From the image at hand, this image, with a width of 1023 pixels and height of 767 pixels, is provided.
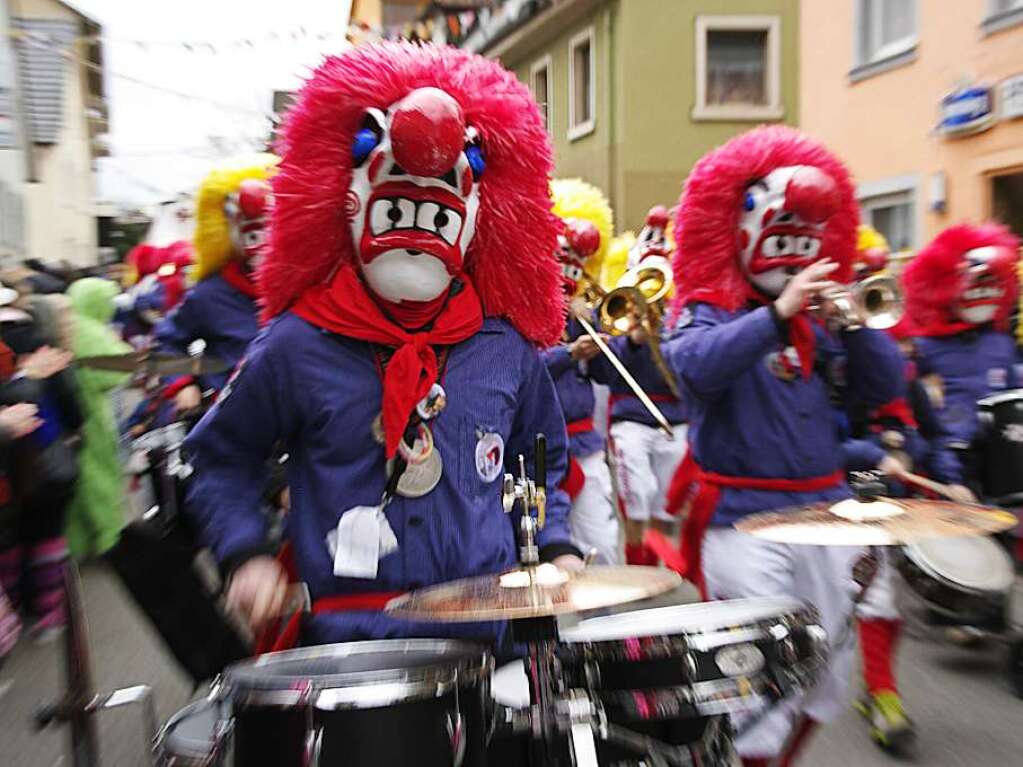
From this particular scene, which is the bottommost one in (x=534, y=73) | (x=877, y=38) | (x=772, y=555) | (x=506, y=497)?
(x=772, y=555)

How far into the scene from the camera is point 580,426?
Answer: 18.1ft

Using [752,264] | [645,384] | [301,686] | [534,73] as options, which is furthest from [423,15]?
[301,686]

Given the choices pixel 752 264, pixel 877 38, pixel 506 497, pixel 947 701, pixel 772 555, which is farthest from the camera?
pixel 877 38

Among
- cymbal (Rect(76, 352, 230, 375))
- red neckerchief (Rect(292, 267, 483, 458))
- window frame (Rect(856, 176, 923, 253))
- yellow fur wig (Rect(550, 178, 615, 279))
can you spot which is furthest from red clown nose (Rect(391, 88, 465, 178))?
window frame (Rect(856, 176, 923, 253))

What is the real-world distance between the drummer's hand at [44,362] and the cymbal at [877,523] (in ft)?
11.8

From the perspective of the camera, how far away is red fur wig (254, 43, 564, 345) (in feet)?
8.17

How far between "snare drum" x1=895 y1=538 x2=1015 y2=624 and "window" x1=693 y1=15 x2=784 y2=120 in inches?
611

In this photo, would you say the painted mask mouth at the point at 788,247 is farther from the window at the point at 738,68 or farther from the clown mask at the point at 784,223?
the window at the point at 738,68

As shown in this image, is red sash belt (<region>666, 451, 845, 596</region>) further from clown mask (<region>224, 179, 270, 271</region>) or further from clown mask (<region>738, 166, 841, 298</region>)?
clown mask (<region>224, 179, 270, 271</region>)

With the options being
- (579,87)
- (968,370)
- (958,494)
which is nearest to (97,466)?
(958,494)

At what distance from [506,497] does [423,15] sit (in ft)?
89.6

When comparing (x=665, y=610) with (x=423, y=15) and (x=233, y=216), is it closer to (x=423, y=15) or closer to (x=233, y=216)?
(x=233, y=216)

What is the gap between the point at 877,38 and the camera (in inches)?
511

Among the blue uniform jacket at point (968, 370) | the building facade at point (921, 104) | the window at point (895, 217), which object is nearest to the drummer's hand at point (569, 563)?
the blue uniform jacket at point (968, 370)
